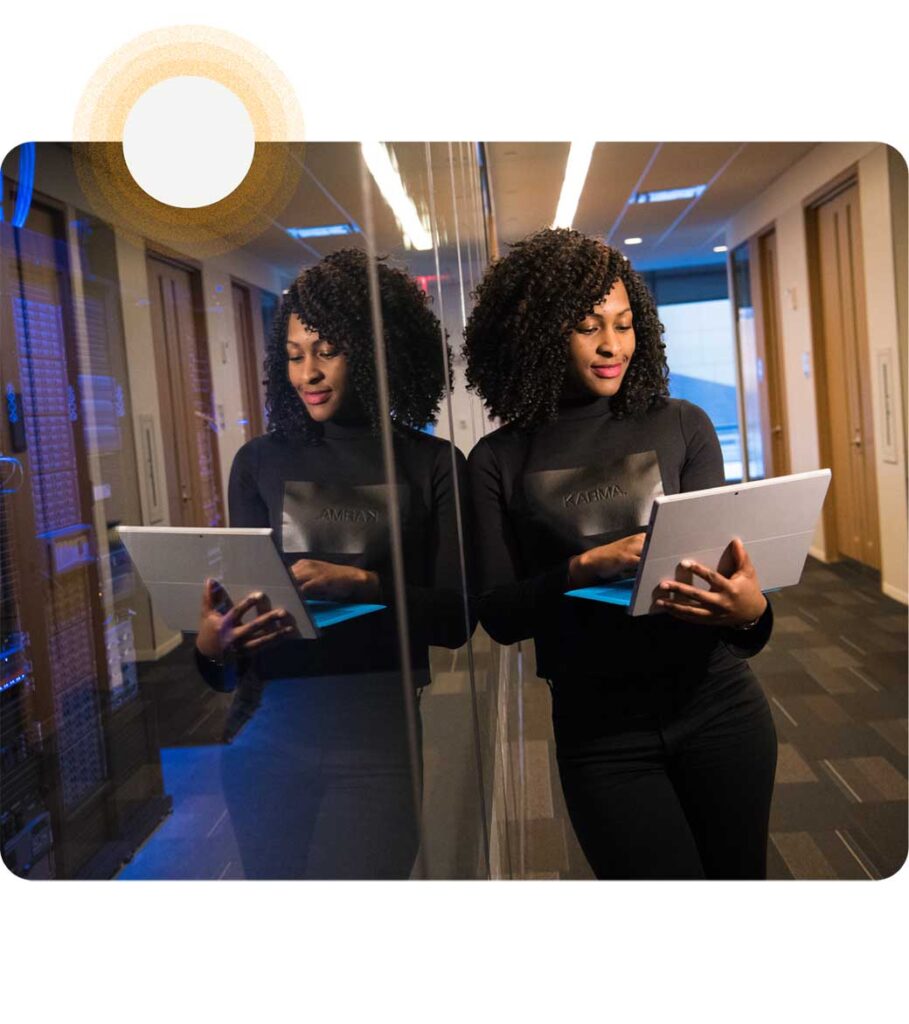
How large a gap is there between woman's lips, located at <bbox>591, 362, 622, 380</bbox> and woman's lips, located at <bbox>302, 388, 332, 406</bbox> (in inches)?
17.4

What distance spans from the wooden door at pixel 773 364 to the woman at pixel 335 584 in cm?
64

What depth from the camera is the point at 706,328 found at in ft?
3.88

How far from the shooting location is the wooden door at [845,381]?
132cm

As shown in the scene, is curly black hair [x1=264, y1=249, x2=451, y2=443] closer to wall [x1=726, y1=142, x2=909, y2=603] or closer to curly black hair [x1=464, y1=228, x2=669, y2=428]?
curly black hair [x1=464, y1=228, x2=669, y2=428]

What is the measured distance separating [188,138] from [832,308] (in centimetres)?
125

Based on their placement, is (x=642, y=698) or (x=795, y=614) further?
(x=795, y=614)

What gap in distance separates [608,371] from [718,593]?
0.30 metres

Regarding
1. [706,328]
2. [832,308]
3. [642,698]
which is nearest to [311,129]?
[706,328]

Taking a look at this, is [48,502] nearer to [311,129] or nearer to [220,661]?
[220,661]

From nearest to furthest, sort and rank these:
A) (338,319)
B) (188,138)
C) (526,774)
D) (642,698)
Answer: (338,319)
(188,138)
(642,698)
(526,774)

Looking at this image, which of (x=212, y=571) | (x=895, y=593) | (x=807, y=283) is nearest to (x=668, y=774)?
(x=212, y=571)

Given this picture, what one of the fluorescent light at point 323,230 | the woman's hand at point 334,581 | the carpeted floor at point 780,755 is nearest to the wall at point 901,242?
the carpeted floor at point 780,755

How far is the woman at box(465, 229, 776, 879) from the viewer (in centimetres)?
101

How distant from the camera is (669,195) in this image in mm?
1347
